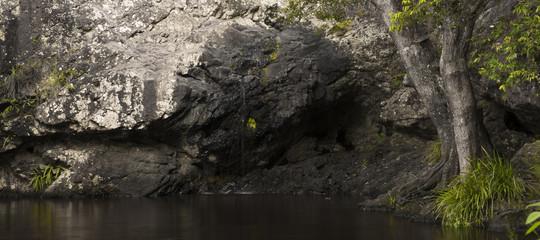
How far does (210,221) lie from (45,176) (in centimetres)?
910

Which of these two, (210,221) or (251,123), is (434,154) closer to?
(251,123)

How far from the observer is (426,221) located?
37.5ft

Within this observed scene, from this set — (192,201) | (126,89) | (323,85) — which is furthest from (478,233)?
(126,89)

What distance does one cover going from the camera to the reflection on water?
10031 millimetres

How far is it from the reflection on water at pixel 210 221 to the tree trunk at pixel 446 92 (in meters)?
1.94

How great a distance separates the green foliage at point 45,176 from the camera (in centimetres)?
1834

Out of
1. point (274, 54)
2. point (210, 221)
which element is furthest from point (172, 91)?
point (210, 221)

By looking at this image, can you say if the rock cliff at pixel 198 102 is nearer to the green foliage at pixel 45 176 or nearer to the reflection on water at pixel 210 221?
the green foliage at pixel 45 176

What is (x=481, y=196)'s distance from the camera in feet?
34.8

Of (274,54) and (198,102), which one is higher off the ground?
(274,54)

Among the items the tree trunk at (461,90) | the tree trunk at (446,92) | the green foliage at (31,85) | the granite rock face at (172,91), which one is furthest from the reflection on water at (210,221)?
the green foliage at (31,85)

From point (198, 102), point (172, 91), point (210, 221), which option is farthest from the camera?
point (198, 102)

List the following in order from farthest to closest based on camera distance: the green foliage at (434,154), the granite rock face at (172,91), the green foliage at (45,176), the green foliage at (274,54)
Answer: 1. the green foliage at (274,54)
2. the green foliage at (45,176)
3. the granite rock face at (172,91)
4. the green foliage at (434,154)

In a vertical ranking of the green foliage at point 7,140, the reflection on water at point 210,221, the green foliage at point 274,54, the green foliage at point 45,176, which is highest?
the green foliage at point 274,54
